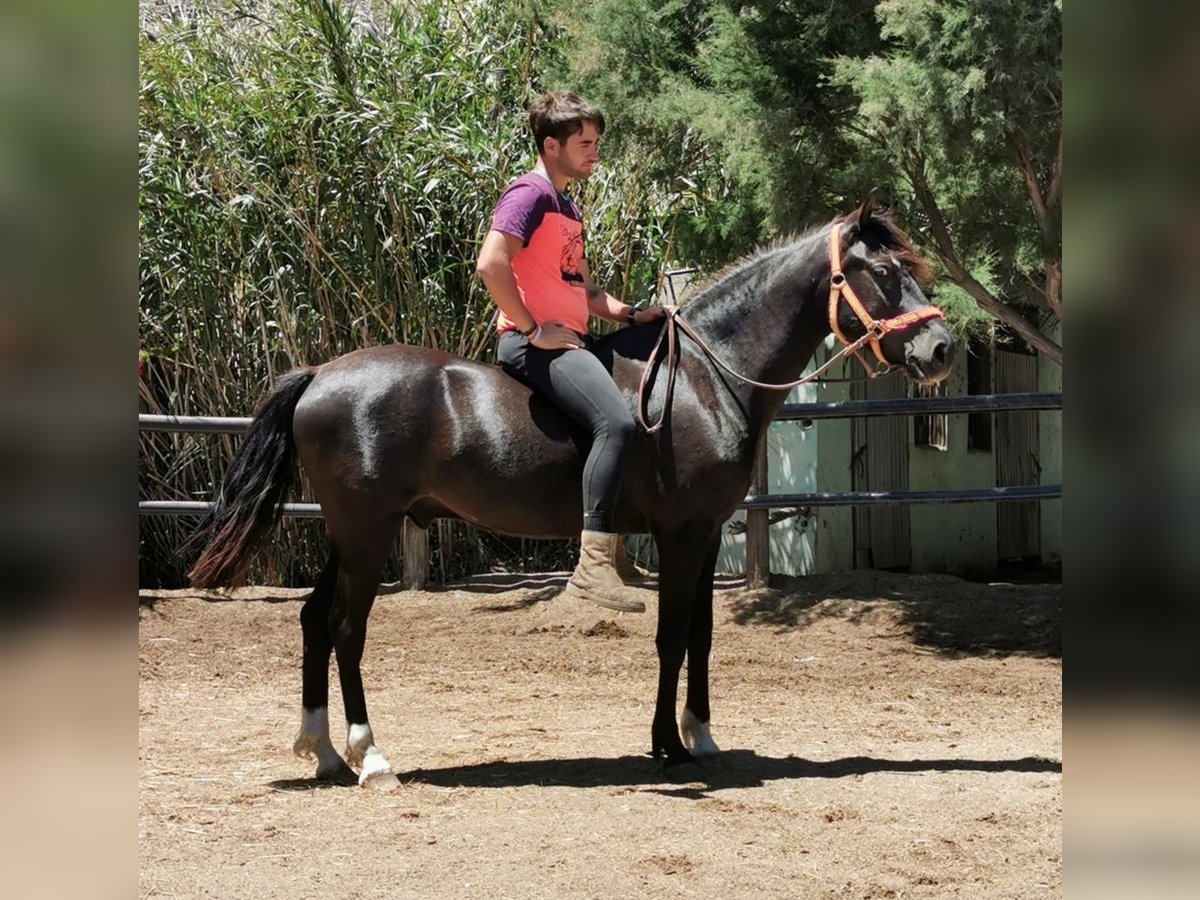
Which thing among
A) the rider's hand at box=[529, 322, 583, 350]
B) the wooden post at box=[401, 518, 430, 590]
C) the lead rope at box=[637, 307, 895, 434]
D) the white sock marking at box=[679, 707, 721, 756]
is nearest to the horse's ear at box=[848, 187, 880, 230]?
the lead rope at box=[637, 307, 895, 434]

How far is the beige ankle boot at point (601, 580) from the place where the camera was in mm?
4684

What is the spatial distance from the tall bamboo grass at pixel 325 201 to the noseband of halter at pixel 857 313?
450 cm

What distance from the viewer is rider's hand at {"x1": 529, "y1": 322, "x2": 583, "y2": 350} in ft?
16.4

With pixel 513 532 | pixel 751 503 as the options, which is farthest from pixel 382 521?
pixel 751 503

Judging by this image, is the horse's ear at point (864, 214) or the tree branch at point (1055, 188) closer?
the horse's ear at point (864, 214)

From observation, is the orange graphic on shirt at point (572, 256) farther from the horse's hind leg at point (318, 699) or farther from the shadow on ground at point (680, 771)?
the shadow on ground at point (680, 771)

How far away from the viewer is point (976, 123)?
21.9ft

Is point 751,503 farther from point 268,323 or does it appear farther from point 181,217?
point 181,217

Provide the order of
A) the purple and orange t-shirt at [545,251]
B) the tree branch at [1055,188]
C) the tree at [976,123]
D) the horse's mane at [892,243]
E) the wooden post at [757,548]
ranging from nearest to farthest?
the purple and orange t-shirt at [545,251] → the horse's mane at [892,243] → the tree at [976,123] → the tree branch at [1055,188] → the wooden post at [757,548]

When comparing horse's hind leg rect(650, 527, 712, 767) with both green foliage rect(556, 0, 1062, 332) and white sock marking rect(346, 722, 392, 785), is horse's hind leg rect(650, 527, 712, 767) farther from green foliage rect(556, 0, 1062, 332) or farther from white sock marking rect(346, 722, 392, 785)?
green foliage rect(556, 0, 1062, 332)

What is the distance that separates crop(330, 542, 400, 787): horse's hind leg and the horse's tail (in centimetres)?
42

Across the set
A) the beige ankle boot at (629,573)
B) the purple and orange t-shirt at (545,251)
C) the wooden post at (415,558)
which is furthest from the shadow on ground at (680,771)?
the wooden post at (415,558)
